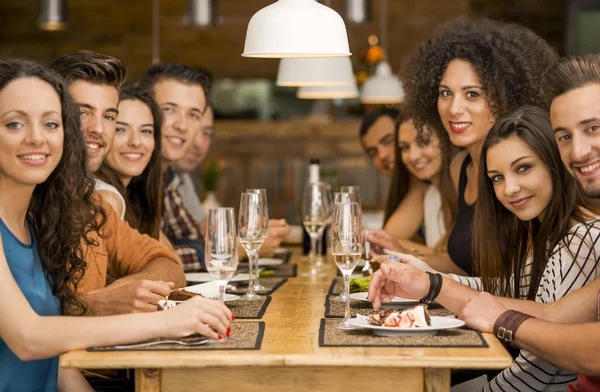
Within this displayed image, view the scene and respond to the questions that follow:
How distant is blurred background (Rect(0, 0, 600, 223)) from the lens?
7164 millimetres

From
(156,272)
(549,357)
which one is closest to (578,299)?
(549,357)

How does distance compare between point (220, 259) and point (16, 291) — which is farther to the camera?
point (220, 259)

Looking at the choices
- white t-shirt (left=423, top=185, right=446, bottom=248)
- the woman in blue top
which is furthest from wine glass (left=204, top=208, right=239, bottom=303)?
white t-shirt (left=423, top=185, right=446, bottom=248)

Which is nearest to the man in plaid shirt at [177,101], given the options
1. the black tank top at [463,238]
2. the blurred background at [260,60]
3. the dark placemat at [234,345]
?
the black tank top at [463,238]

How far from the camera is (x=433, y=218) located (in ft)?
12.2

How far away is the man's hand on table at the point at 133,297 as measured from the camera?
192cm

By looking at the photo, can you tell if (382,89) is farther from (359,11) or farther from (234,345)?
(234,345)

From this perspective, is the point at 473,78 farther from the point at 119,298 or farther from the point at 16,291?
the point at 16,291

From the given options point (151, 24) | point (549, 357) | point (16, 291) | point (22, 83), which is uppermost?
point (151, 24)

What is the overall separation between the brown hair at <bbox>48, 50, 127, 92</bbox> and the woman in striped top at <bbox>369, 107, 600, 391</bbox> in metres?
1.03

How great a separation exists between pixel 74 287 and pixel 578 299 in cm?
117

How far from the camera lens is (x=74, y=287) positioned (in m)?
1.99

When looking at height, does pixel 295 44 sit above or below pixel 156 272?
above

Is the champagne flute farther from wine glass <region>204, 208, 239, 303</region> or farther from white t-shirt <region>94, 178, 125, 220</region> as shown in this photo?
white t-shirt <region>94, 178, 125, 220</region>
